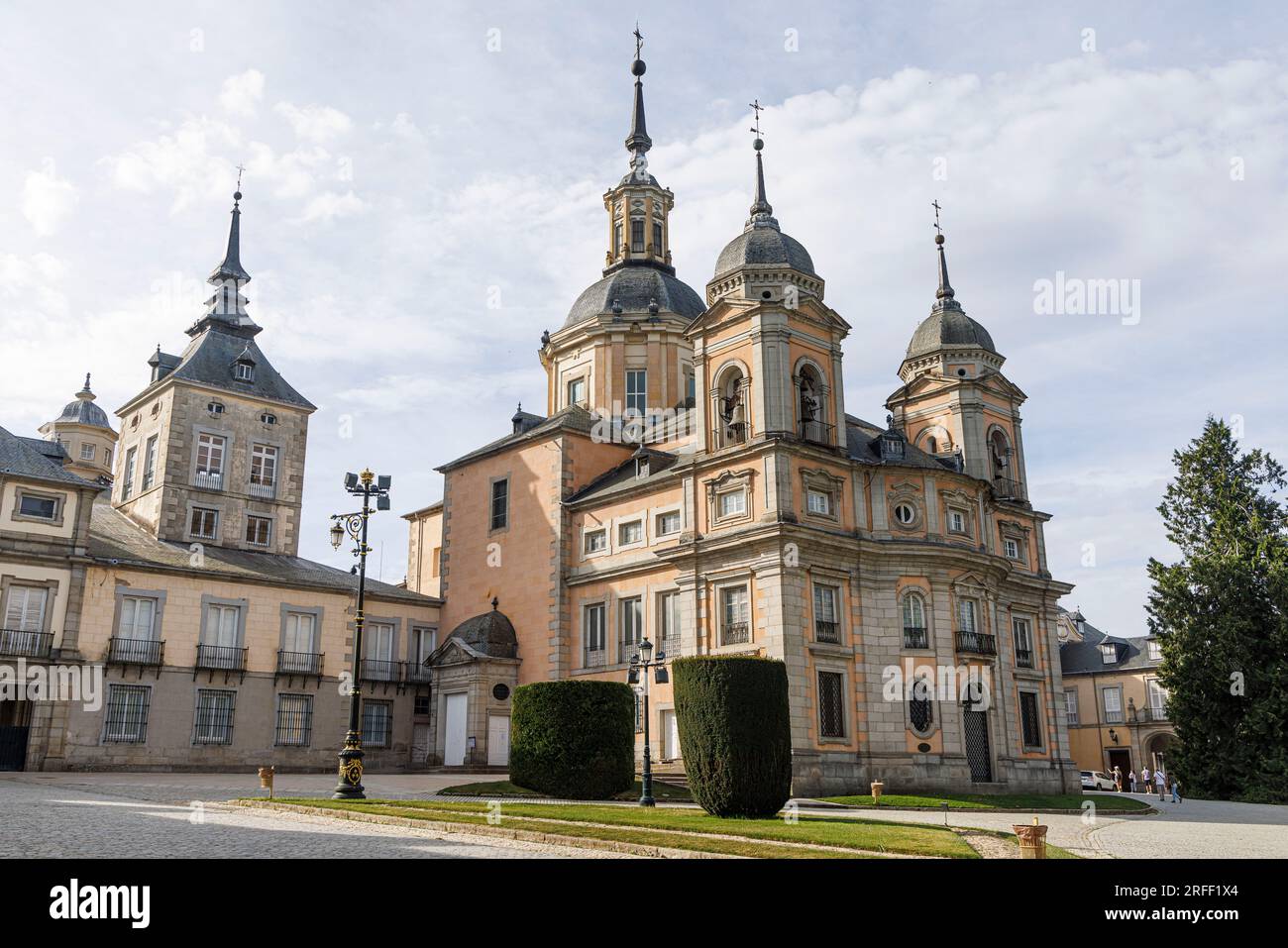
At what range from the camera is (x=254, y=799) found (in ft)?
68.8

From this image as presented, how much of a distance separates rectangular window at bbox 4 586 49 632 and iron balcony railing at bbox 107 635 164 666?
2288mm

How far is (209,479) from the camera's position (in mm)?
44156

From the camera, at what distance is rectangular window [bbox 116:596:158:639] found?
1414 inches

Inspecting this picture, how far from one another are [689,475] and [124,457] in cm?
2774

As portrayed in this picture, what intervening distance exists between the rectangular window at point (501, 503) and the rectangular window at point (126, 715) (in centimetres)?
1463

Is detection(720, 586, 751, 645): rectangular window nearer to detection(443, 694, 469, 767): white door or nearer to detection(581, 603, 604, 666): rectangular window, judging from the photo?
detection(581, 603, 604, 666): rectangular window

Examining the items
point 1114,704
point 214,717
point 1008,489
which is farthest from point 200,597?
point 1114,704

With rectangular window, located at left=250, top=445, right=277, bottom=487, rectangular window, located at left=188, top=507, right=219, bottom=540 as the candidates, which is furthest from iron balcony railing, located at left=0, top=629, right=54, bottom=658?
rectangular window, located at left=250, top=445, right=277, bottom=487

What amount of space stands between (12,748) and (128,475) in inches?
645

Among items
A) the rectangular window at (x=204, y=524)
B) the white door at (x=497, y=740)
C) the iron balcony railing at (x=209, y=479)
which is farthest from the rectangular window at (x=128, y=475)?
the white door at (x=497, y=740)

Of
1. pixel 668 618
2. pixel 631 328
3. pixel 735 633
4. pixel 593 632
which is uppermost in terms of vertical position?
pixel 631 328

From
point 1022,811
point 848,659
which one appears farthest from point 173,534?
point 1022,811

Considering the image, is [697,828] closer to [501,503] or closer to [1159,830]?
[1159,830]
